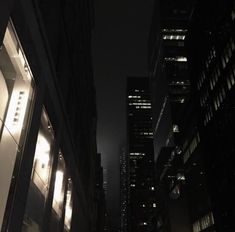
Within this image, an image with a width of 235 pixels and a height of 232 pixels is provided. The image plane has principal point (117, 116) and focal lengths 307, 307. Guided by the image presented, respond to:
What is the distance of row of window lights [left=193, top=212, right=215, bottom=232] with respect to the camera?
56.1 metres

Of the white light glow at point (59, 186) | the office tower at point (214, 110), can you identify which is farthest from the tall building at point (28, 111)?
the office tower at point (214, 110)

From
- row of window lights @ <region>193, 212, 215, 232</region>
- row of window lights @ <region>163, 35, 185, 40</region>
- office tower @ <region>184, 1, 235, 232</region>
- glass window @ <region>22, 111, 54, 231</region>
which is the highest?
row of window lights @ <region>163, 35, 185, 40</region>

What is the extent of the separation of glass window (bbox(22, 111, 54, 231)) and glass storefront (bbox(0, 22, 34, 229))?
231cm

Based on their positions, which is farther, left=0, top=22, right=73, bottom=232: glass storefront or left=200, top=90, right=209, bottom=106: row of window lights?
left=200, top=90, right=209, bottom=106: row of window lights

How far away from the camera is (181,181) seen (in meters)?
86.5

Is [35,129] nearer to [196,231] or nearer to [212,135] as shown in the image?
[212,135]

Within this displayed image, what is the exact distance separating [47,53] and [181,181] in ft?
259

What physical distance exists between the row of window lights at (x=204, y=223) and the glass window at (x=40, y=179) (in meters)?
47.0

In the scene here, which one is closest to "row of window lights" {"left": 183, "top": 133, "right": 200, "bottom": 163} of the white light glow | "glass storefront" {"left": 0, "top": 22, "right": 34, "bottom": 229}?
the white light glow

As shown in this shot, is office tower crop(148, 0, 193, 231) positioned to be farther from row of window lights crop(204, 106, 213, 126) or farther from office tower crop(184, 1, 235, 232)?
row of window lights crop(204, 106, 213, 126)

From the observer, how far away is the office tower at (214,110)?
158 ft

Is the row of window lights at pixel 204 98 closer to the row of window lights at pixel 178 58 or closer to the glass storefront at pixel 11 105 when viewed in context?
the glass storefront at pixel 11 105

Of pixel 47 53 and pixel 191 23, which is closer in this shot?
pixel 47 53

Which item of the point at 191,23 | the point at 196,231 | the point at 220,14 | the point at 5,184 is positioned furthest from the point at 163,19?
the point at 5,184
